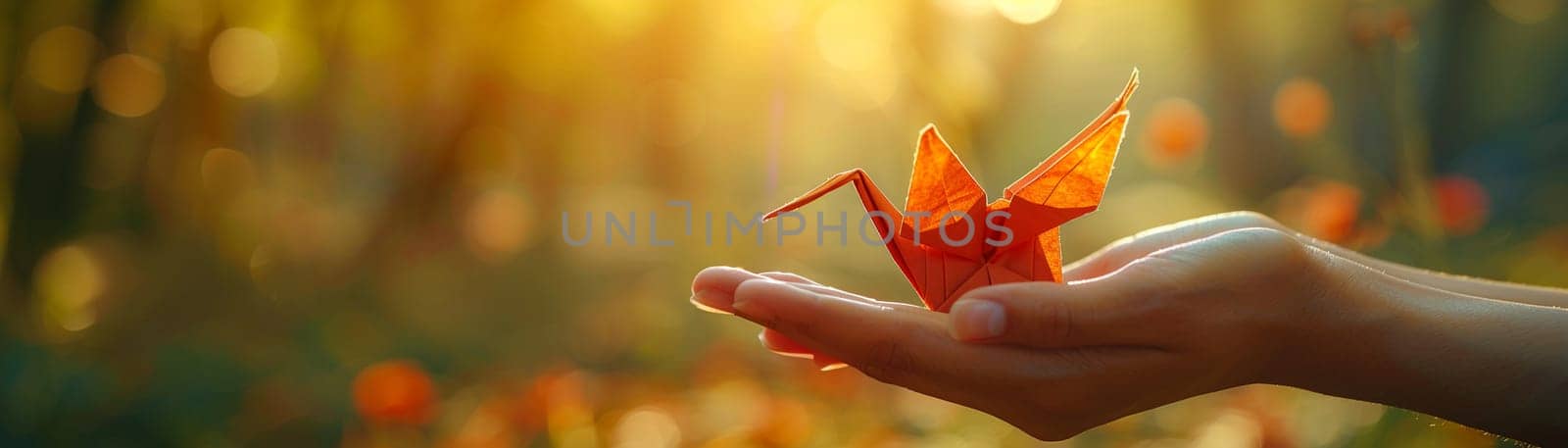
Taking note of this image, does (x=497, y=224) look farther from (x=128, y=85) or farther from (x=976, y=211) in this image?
(x=976, y=211)

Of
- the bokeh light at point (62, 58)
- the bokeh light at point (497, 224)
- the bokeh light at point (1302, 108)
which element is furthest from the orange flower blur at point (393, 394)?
the bokeh light at point (1302, 108)

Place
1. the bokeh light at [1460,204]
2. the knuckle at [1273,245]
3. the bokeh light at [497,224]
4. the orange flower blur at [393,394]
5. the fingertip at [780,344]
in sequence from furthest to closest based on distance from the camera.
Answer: the bokeh light at [1460,204] → the bokeh light at [497,224] → the orange flower blur at [393,394] → the fingertip at [780,344] → the knuckle at [1273,245]

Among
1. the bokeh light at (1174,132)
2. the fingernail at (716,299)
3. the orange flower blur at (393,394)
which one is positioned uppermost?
the fingernail at (716,299)

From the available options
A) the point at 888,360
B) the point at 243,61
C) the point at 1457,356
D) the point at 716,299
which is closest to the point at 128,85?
the point at 243,61

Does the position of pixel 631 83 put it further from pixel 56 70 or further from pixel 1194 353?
pixel 1194 353

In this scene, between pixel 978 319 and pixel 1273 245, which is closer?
pixel 978 319

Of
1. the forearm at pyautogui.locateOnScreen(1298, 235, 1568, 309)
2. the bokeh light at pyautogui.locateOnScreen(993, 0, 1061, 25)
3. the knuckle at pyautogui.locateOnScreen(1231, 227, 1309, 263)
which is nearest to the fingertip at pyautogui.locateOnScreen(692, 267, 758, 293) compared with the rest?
the knuckle at pyautogui.locateOnScreen(1231, 227, 1309, 263)

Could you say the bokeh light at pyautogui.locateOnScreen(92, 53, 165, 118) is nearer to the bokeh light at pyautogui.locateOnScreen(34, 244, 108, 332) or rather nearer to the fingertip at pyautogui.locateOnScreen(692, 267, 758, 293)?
the bokeh light at pyautogui.locateOnScreen(34, 244, 108, 332)

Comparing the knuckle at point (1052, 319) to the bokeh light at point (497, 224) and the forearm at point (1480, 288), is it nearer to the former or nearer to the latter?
the forearm at point (1480, 288)
